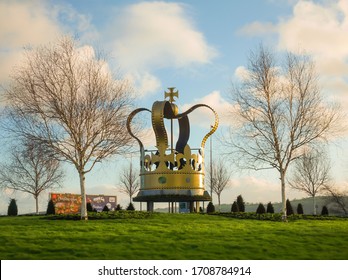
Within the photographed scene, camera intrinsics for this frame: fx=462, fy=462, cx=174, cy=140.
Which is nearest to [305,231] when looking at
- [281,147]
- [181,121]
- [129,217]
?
[281,147]

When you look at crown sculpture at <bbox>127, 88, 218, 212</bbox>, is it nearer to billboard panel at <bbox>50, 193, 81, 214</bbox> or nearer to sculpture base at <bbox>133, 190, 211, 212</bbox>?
sculpture base at <bbox>133, 190, 211, 212</bbox>

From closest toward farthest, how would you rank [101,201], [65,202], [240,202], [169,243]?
1. [169,243]
2. [65,202]
3. [240,202]
4. [101,201]

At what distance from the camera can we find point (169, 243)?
1675cm

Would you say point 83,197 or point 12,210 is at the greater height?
point 83,197

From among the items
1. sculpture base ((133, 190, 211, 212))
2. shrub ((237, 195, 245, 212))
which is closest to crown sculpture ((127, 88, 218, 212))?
sculpture base ((133, 190, 211, 212))

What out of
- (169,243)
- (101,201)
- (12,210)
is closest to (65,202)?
(12,210)

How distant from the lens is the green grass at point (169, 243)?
14.7m

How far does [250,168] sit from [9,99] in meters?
16.2

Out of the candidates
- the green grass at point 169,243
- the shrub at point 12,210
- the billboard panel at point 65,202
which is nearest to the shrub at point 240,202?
the billboard panel at point 65,202

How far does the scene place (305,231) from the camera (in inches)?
840

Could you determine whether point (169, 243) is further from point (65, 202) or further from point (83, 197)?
point (65, 202)

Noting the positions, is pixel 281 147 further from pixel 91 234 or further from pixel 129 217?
pixel 91 234

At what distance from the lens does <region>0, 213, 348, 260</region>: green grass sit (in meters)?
14.7

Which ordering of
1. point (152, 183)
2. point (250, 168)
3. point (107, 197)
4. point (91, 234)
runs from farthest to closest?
1. point (107, 197)
2. point (152, 183)
3. point (250, 168)
4. point (91, 234)
